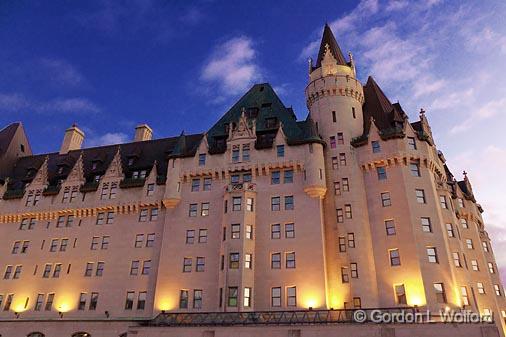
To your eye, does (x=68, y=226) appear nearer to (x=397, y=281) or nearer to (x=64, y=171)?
(x=64, y=171)

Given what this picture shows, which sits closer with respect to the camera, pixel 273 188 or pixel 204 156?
pixel 273 188

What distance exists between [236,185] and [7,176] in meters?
39.8

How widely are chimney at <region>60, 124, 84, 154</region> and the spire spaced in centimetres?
4377

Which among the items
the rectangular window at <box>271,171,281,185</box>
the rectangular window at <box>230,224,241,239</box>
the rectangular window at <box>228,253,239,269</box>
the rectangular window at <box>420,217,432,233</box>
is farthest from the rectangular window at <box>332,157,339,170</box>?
the rectangular window at <box>228,253,239,269</box>

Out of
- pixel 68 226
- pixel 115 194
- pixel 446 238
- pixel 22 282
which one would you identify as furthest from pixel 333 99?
pixel 22 282

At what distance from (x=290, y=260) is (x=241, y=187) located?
1005 centimetres

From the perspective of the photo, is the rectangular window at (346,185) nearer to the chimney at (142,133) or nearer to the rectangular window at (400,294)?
the rectangular window at (400,294)

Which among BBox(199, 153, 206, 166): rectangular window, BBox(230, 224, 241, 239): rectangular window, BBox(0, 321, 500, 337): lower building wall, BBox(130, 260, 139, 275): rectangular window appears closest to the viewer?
BBox(0, 321, 500, 337): lower building wall

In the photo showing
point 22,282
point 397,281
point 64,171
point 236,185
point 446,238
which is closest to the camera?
point 397,281

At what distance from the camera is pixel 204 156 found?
51031 mm

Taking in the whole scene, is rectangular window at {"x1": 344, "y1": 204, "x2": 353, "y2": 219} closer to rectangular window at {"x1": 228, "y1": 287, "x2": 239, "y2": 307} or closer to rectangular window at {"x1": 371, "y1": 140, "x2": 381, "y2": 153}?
rectangular window at {"x1": 371, "y1": 140, "x2": 381, "y2": 153}

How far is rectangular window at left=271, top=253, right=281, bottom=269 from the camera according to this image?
1679 inches

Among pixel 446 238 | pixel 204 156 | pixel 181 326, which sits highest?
pixel 204 156

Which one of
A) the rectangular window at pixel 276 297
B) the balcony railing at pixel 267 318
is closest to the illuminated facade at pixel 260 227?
the rectangular window at pixel 276 297
